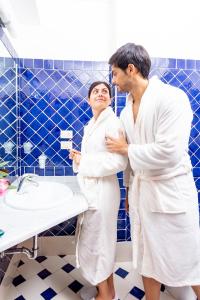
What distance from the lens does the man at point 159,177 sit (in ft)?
3.35

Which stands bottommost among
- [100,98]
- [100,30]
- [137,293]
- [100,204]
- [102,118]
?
[137,293]

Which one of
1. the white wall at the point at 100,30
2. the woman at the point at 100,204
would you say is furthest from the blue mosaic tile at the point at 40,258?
the white wall at the point at 100,30

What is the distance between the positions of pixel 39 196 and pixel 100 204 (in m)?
0.43

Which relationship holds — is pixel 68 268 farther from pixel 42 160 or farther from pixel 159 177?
pixel 159 177

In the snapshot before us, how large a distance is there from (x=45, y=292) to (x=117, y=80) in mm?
1524

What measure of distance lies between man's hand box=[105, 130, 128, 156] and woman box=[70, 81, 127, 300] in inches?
1.4

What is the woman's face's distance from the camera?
1396mm

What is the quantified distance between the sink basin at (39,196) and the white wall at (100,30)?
110cm

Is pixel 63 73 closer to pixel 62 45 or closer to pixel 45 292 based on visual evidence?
pixel 62 45

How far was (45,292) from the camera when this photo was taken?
4.92 feet

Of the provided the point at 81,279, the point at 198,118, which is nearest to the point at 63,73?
the point at 198,118

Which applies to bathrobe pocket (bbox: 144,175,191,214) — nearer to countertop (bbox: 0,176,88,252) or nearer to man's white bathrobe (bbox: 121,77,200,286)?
man's white bathrobe (bbox: 121,77,200,286)

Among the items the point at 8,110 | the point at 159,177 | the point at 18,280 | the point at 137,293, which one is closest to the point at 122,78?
the point at 159,177

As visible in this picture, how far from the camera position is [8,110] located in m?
1.60
